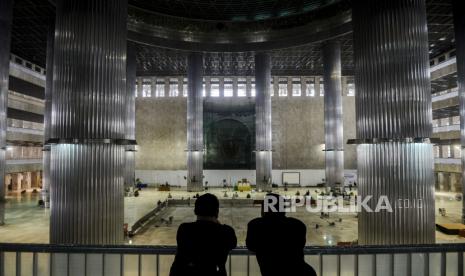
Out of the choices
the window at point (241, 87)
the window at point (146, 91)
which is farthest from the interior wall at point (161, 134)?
the window at point (241, 87)

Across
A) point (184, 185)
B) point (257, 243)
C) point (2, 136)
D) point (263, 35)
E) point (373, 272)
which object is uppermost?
point (263, 35)

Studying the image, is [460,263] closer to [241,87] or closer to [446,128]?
[446,128]

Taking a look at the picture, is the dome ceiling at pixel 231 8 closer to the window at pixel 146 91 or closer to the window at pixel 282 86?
the window at pixel 282 86

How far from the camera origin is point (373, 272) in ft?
13.1

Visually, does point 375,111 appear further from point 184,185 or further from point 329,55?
point 184,185

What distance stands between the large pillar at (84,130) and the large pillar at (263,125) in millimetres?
24570

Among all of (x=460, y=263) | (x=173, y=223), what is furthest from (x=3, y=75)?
(x=460, y=263)

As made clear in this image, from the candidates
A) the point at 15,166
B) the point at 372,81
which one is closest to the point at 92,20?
the point at 372,81

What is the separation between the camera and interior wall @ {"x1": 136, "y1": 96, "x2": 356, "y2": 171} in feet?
135

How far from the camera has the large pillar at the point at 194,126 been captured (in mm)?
32812

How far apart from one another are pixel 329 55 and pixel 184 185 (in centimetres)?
2428

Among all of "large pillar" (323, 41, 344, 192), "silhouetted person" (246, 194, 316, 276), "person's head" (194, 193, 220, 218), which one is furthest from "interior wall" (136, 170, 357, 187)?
"person's head" (194, 193, 220, 218)

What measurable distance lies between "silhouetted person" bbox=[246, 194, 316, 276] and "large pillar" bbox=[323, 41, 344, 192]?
30.3m

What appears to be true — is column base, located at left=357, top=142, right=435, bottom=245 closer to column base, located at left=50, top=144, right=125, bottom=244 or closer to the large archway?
column base, located at left=50, top=144, right=125, bottom=244
